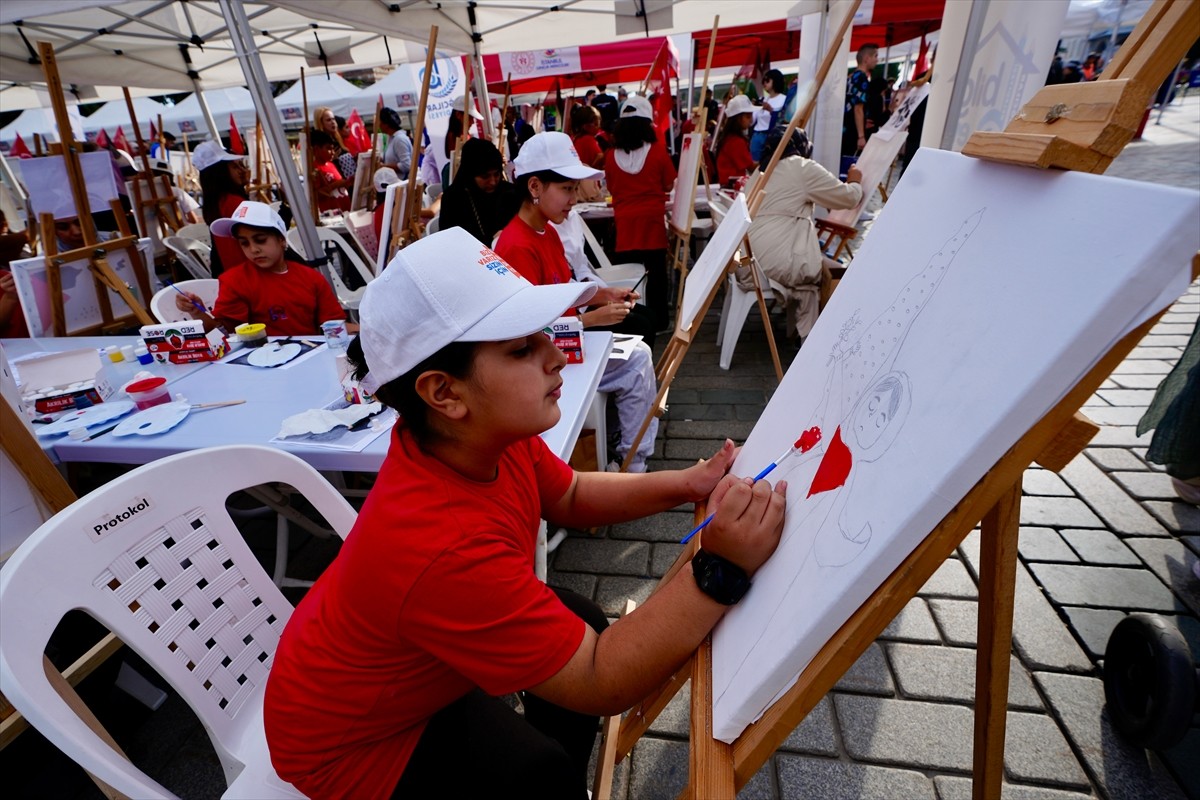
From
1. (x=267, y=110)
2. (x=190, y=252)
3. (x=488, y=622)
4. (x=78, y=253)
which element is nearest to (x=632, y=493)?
(x=488, y=622)

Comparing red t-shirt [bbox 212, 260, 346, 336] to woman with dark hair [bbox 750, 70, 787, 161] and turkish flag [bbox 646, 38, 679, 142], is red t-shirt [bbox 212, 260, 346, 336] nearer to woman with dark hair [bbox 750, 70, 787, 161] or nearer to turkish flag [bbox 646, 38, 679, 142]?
turkish flag [bbox 646, 38, 679, 142]

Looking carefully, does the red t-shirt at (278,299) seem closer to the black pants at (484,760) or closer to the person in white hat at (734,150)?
the black pants at (484,760)

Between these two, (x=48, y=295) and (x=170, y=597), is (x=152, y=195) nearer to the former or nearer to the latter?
(x=48, y=295)

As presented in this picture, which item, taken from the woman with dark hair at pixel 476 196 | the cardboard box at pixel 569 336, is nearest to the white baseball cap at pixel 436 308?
the cardboard box at pixel 569 336

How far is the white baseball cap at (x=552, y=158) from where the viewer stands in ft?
9.41

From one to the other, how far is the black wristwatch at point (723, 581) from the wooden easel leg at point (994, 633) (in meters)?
0.36

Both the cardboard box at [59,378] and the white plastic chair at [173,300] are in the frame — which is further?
the white plastic chair at [173,300]

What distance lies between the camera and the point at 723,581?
0.91 metres

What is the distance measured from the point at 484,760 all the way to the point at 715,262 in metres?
1.85

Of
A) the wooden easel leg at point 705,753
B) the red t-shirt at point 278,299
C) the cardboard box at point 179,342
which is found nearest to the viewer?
the wooden easel leg at point 705,753

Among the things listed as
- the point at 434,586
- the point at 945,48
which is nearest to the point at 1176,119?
the point at 945,48

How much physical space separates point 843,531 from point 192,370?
2896 millimetres

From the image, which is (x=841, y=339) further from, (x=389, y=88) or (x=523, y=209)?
(x=389, y=88)

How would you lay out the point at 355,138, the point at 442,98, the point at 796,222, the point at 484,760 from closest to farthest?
the point at 484,760
the point at 796,222
the point at 442,98
the point at 355,138
